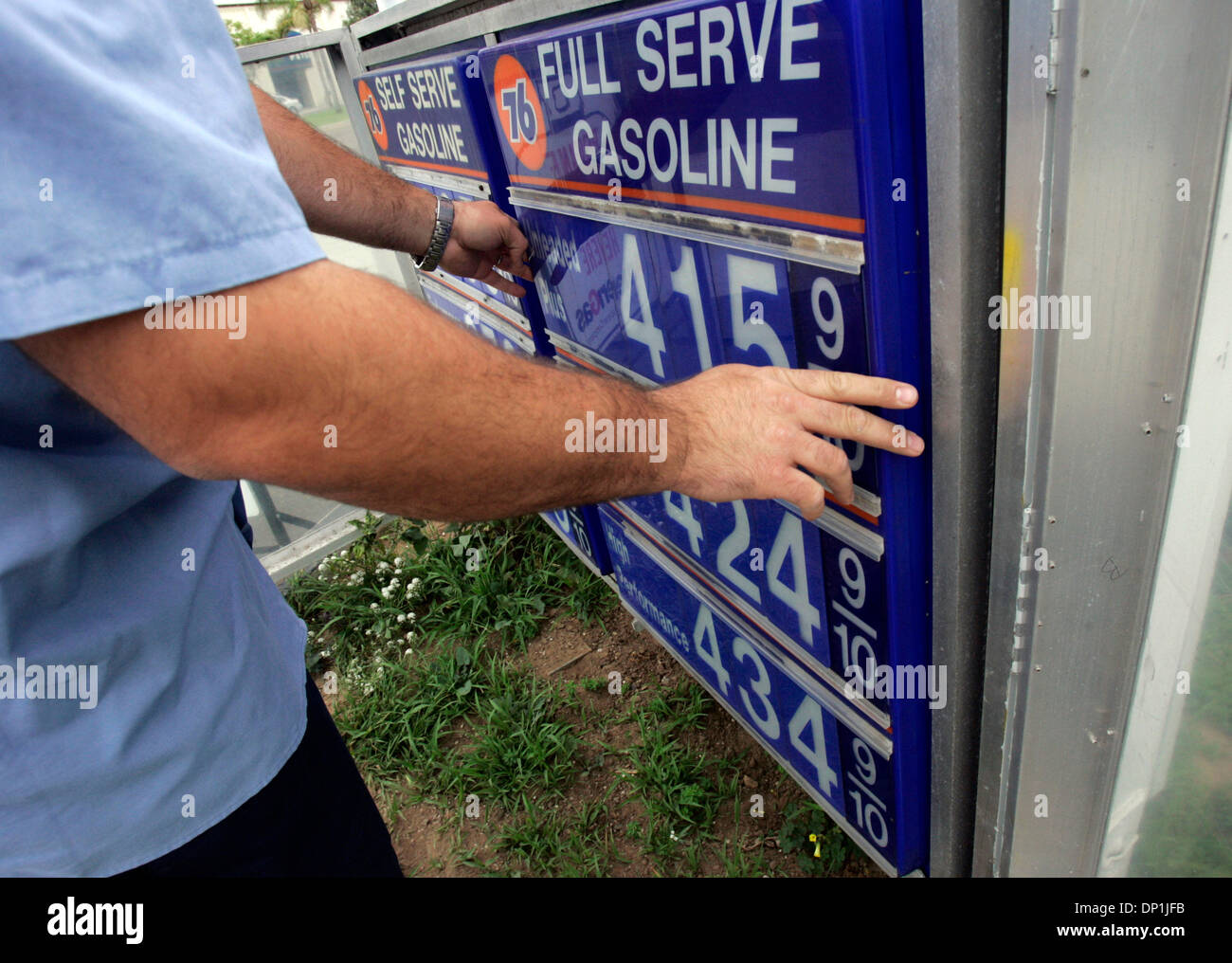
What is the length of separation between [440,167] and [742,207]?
178 cm

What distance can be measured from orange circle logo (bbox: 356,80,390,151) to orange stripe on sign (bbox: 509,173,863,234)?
72.3 inches

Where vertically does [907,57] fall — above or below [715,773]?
above

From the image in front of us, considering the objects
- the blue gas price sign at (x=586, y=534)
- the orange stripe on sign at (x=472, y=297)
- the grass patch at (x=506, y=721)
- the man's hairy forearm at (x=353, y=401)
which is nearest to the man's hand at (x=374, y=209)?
the orange stripe on sign at (x=472, y=297)

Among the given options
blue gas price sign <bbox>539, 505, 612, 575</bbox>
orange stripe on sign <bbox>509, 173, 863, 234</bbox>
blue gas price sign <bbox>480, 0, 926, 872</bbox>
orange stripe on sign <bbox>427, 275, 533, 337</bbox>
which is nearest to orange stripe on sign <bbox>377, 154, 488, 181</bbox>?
blue gas price sign <bbox>480, 0, 926, 872</bbox>

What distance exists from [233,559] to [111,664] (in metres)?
0.25

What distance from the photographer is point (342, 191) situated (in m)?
2.00

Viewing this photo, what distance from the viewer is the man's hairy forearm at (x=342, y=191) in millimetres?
1957

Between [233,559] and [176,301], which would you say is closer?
[176,301]

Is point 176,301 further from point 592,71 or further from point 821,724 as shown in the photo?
point 821,724

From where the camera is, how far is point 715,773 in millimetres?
2576

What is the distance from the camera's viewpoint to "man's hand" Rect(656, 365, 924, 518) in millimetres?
1149

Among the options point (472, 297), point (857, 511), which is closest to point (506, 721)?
point (472, 297)

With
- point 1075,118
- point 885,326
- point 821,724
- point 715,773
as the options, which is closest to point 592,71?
point 885,326

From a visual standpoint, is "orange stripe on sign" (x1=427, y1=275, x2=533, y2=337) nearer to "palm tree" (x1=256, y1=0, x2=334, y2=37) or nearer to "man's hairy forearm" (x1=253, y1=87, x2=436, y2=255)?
"man's hairy forearm" (x1=253, y1=87, x2=436, y2=255)
